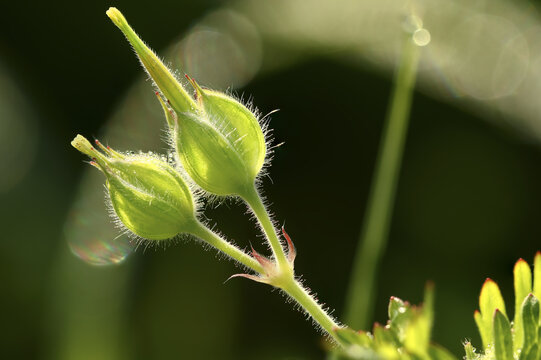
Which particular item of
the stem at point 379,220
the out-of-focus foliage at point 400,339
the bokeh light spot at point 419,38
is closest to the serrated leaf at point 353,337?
the out-of-focus foliage at point 400,339

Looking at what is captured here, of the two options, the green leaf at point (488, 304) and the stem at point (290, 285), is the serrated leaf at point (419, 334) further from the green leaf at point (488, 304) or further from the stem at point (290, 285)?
the green leaf at point (488, 304)

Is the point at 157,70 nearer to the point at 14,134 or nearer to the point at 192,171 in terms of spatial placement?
the point at 192,171

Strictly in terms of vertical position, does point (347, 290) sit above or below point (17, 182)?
above

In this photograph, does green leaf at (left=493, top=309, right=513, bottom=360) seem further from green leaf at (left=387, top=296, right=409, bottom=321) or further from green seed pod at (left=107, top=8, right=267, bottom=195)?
green seed pod at (left=107, top=8, right=267, bottom=195)

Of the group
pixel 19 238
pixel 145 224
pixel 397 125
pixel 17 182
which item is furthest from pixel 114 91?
pixel 145 224

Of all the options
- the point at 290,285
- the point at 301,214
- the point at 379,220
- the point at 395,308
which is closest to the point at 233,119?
the point at 290,285

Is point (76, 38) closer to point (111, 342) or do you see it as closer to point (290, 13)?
point (290, 13)
